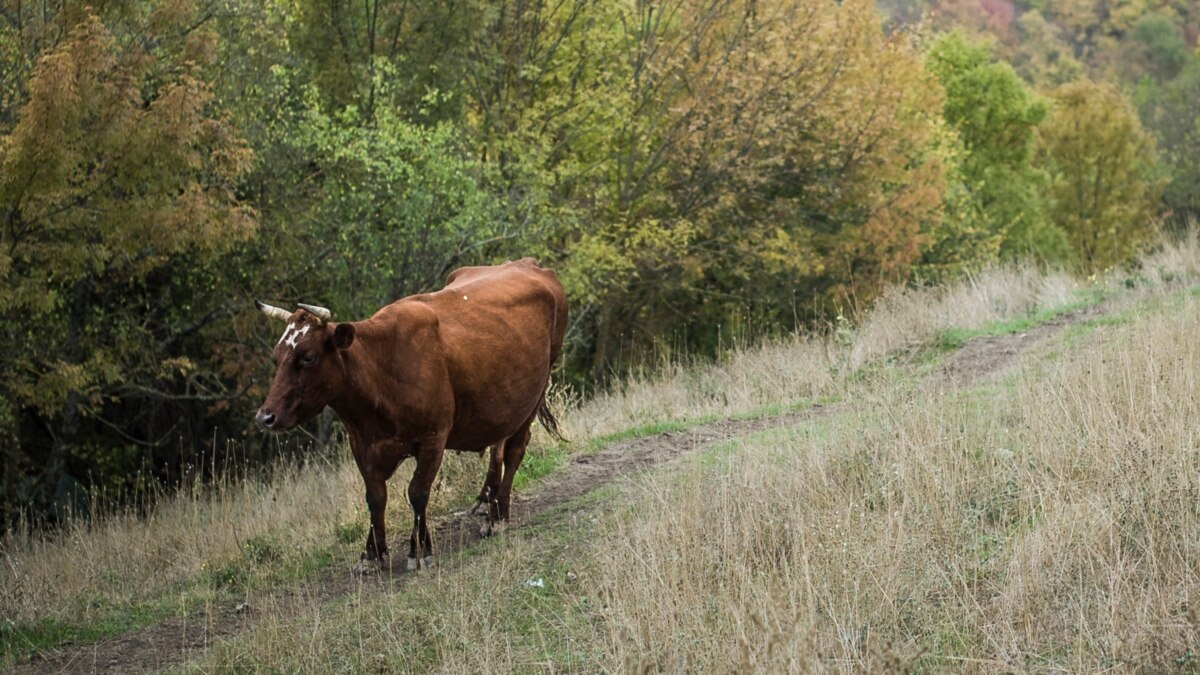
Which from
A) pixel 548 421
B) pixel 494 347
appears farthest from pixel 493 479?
pixel 548 421

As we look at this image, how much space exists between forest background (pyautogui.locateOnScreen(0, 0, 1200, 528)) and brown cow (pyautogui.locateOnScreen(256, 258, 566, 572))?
362cm

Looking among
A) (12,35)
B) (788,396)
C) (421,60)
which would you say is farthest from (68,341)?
(788,396)

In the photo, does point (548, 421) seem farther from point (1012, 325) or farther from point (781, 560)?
point (1012, 325)

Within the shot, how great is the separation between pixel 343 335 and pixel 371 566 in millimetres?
1573

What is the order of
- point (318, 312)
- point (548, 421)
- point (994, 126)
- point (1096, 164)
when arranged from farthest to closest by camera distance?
point (1096, 164) < point (994, 126) < point (548, 421) < point (318, 312)

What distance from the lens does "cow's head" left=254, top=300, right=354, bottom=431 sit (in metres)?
8.01

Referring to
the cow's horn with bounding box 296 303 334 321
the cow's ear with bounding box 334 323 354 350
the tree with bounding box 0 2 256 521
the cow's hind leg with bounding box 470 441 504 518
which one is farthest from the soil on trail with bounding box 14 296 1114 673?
the tree with bounding box 0 2 256 521

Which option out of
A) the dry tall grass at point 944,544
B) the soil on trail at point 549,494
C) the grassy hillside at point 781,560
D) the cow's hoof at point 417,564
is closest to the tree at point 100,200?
the grassy hillside at point 781,560

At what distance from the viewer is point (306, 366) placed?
26.5 feet

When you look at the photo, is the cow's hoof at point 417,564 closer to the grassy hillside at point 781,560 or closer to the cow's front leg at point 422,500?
the cow's front leg at point 422,500

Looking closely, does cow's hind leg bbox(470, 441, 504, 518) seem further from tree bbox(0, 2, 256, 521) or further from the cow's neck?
tree bbox(0, 2, 256, 521)

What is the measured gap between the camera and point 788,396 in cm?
1277

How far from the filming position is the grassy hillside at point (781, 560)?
209 inches

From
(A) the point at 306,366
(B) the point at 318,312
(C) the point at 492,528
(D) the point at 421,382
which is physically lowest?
(C) the point at 492,528
